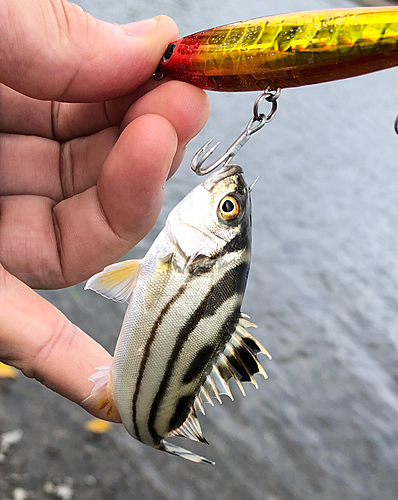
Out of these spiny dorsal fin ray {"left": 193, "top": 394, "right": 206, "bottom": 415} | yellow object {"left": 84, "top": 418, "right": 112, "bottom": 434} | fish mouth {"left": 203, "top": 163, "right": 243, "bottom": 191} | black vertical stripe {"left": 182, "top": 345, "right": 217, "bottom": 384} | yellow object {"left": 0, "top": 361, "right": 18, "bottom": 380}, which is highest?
fish mouth {"left": 203, "top": 163, "right": 243, "bottom": 191}

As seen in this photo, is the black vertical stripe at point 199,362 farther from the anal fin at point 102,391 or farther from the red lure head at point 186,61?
the red lure head at point 186,61

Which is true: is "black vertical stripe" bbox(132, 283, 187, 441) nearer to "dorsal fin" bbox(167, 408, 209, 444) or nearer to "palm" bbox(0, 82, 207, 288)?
"dorsal fin" bbox(167, 408, 209, 444)

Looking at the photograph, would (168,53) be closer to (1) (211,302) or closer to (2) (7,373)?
(1) (211,302)

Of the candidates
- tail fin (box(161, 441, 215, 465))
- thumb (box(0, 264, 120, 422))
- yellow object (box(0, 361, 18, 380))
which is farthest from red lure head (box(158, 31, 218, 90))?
yellow object (box(0, 361, 18, 380))

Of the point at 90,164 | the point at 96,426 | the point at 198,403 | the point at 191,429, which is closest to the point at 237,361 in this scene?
the point at 198,403

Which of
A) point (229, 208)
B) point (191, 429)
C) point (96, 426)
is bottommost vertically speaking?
point (96, 426)
